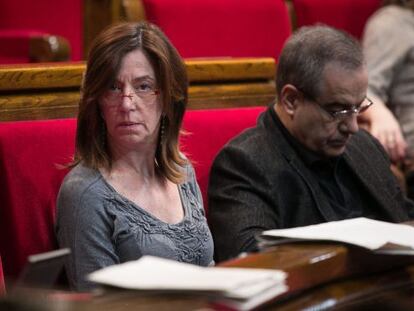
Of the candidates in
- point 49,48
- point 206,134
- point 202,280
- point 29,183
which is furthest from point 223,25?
point 202,280

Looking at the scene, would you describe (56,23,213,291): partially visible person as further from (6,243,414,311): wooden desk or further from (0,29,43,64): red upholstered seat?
(0,29,43,64): red upholstered seat

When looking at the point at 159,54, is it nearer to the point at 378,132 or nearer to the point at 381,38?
the point at 378,132

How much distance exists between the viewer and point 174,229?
113cm

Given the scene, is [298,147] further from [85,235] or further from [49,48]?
[49,48]

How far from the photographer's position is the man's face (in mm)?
1262

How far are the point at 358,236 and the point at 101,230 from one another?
30cm

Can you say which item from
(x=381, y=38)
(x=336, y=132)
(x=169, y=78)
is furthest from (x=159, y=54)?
(x=381, y=38)

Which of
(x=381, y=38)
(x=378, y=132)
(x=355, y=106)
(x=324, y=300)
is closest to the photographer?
(x=324, y=300)


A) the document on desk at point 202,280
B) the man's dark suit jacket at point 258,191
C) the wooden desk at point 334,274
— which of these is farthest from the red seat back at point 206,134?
the document on desk at point 202,280

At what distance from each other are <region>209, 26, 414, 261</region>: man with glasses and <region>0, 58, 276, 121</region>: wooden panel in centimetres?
16

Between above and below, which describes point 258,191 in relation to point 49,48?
below

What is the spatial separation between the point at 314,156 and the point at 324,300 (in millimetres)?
483

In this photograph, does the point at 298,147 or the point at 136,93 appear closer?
the point at 136,93

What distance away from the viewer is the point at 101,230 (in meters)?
1.07
